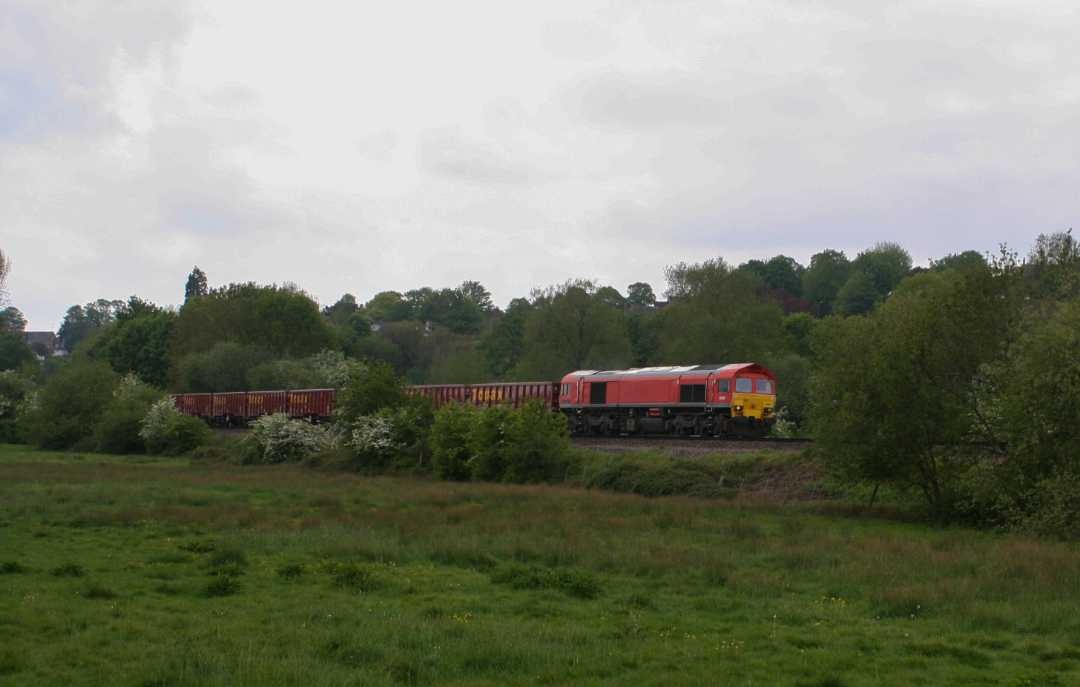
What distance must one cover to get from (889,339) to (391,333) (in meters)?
134

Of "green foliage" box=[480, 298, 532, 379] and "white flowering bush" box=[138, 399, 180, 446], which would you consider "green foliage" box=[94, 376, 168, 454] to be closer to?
"white flowering bush" box=[138, 399, 180, 446]

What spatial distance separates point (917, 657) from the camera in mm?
12594

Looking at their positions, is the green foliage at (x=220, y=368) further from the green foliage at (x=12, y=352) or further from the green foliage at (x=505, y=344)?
the green foliage at (x=12, y=352)

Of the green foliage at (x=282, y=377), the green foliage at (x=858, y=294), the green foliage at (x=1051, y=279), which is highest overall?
the green foliage at (x=858, y=294)

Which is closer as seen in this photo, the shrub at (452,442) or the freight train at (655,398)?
the shrub at (452,442)

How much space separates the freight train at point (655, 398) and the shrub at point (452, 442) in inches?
119

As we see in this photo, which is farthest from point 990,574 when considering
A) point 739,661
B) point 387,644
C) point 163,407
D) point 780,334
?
point 780,334

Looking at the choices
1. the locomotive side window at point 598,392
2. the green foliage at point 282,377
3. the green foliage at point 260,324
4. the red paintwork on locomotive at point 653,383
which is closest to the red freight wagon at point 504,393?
the red paintwork on locomotive at point 653,383

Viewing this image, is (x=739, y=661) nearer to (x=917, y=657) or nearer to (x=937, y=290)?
(x=917, y=657)

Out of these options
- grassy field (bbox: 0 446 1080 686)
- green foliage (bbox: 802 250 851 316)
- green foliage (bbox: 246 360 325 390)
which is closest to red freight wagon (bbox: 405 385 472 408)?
grassy field (bbox: 0 446 1080 686)

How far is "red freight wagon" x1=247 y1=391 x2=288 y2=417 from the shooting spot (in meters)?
77.3

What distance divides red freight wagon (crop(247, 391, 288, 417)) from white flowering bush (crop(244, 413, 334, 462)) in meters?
15.0

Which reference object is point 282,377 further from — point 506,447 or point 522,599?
point 522,599

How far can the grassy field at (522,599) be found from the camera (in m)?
11.8
